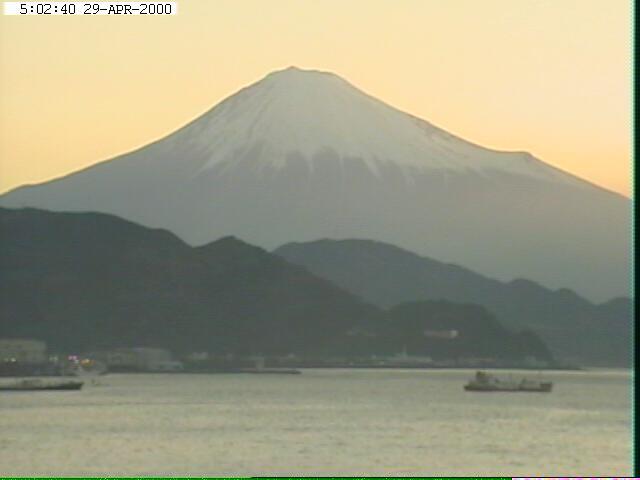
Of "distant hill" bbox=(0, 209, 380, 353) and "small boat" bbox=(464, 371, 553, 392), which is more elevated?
"distant hill" bbox=(0, 209, 380, 353)

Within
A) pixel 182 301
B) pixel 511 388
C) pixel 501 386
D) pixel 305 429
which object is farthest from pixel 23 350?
pixel 305 429

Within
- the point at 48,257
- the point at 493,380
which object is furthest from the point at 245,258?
the point at 493,380

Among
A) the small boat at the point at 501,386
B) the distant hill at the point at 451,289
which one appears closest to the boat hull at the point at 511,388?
the small boat at the point at 501,386

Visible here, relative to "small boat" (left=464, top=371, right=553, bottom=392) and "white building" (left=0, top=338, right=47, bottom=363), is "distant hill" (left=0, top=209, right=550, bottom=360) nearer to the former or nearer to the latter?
"white building" (left=0, top=338, right=47, bottom=363)

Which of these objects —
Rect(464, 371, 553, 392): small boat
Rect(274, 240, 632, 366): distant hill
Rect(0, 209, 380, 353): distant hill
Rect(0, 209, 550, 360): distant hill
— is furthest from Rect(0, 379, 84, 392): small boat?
Rect(274, 240, 632, 366): distant hill

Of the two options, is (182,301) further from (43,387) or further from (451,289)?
(451,289)
